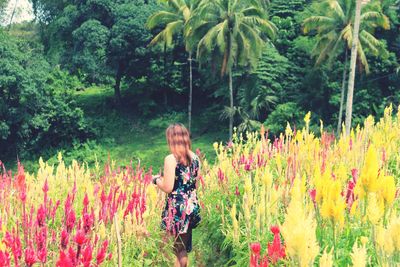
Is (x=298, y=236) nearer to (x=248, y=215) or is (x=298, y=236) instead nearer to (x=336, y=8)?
(x=248, y=215)

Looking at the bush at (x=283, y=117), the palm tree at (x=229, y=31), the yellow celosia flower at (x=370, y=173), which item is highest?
the palm tree at (x=229, y=31)

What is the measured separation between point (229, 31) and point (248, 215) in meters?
21.4

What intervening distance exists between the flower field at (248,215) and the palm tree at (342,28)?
18389mm

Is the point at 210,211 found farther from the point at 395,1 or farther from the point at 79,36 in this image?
the point at 79,36

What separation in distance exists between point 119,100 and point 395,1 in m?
16.4

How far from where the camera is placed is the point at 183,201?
418 centimetres

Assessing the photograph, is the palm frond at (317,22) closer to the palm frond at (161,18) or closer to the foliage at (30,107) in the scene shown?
the palm frond at (161,18)

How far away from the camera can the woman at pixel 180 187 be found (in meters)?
3.99

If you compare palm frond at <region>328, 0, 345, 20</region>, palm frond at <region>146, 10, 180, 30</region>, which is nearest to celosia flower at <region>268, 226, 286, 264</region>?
palm frond at <region>328, 0, 345, 20</region>

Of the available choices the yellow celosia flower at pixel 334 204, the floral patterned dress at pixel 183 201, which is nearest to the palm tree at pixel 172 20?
the floral patterned dress at pixel 183 201

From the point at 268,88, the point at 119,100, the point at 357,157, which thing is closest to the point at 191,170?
the point at 357,157

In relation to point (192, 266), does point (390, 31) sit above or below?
above

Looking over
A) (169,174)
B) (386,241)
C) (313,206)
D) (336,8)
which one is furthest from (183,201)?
(336,8)

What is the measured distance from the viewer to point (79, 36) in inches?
1117
